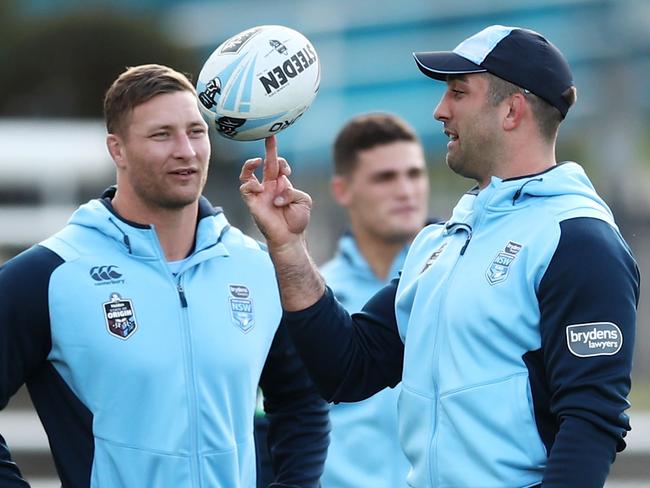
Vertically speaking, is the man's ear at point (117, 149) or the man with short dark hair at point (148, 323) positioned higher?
the man's ear at point (117, 149)

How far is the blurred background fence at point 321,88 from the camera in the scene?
23.2 metres

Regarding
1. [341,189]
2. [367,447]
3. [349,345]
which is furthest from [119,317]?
[341,189]

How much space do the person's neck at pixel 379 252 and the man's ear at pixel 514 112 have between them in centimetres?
241

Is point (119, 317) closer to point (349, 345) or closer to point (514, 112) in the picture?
point (349, 345)

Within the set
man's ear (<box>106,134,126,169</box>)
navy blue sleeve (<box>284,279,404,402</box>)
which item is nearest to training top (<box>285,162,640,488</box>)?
navy blue sleeve (<box>284,279,404,402</box>)

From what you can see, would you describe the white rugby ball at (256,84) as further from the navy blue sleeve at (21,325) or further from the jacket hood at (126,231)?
the navy blue sleeve at (21,325)

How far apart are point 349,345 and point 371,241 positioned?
2181 mm

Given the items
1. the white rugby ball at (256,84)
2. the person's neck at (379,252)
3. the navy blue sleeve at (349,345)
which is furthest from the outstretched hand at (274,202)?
the person's neck at (379,252)

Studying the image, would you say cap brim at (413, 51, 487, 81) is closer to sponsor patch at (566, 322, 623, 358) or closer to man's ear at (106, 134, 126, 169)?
sponsor patch at (566, 322, 623, 358)

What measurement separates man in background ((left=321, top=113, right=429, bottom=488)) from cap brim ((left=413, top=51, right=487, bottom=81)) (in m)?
1.98

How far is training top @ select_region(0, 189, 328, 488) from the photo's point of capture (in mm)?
4535

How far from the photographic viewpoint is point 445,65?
4.43 metres

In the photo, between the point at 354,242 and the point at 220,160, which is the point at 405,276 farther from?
the point at 220,160

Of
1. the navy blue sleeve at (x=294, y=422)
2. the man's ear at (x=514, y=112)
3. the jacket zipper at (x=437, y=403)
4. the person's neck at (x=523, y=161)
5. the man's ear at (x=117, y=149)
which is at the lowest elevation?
the navy blue sleeve at (x=294, y=422)
